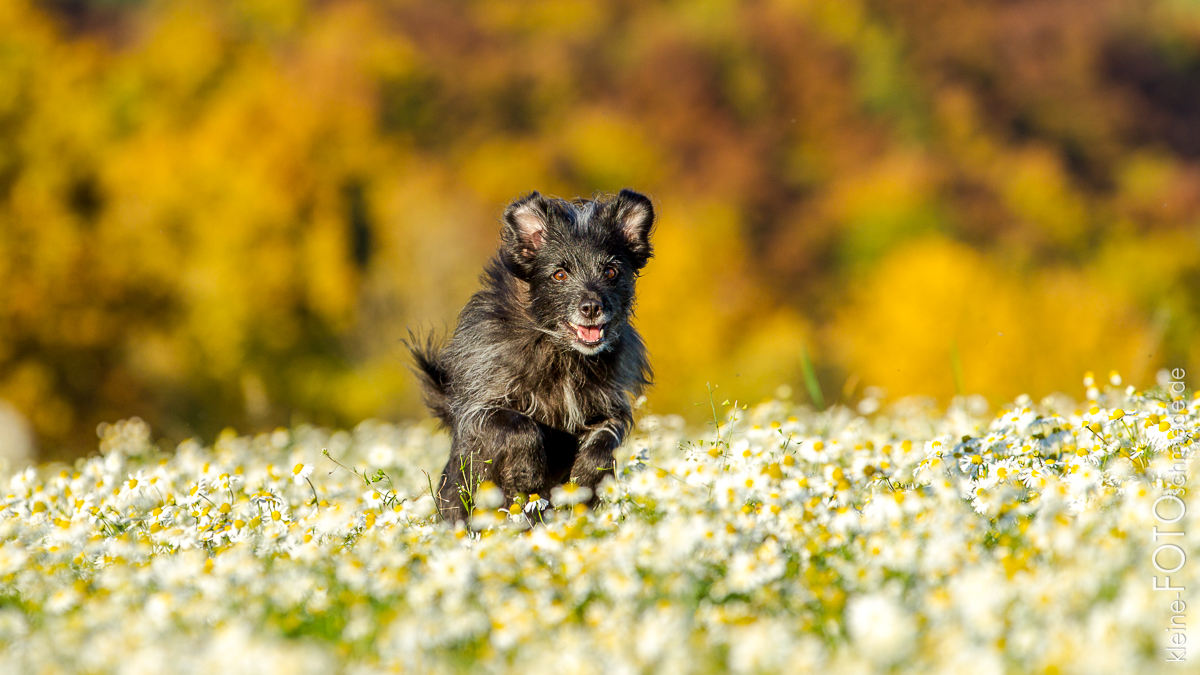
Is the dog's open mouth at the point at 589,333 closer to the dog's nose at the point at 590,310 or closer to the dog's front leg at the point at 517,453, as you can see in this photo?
the dog's nose at the point at 590,310

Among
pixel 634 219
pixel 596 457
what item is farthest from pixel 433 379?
pixel 634 219

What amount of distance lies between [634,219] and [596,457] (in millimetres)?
1572

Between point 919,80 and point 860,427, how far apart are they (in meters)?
74.3

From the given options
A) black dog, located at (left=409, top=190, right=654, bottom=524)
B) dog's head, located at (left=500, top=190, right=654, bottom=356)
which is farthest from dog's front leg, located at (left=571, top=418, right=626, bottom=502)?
dog's head, located at (left=500, top=190, right=654, bottom=356)

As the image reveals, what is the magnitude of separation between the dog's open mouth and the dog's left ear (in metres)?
0.68

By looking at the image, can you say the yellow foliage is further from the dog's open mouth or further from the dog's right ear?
the dog's open mouth

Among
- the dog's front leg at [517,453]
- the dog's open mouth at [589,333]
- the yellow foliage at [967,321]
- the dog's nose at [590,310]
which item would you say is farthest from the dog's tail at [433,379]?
the yellow foliage at [967,321]

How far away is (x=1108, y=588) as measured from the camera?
363 cm

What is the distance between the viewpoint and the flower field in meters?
3.30

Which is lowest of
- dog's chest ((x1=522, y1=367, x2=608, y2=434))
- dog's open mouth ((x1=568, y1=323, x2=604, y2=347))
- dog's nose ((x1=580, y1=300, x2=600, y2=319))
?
dog's chest ((x1=522, y1=367, x2=608, y2=434))

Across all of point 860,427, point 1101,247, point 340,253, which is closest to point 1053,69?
point 1101,247

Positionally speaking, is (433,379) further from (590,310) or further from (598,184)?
(598,184)

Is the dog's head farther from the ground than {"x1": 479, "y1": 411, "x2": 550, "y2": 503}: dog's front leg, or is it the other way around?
the dog's head

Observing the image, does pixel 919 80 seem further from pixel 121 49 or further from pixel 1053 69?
pixel 121 49
